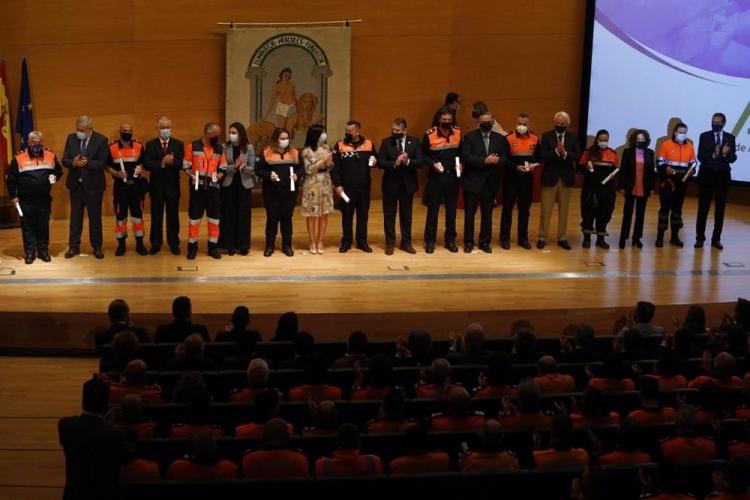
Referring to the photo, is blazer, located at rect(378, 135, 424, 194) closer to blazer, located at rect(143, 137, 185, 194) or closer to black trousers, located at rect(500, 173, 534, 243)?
black trousers, located at rect(500, 173, 534, 243)

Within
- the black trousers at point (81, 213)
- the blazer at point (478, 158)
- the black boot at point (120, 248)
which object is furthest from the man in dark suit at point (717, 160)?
the black trousers at point (81, 213)

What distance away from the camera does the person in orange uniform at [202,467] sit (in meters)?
5.34

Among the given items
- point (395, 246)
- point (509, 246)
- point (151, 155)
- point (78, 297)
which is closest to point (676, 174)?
point (509, 246)

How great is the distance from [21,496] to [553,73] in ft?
33.2

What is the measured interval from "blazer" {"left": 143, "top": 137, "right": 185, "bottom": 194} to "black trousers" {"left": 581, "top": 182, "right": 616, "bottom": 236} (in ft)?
13.9

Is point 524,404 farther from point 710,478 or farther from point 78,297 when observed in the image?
point 78,297

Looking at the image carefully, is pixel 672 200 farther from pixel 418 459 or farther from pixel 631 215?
pixel 418 459

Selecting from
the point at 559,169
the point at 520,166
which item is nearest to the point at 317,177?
the point at 520,166

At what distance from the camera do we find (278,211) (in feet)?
37.2

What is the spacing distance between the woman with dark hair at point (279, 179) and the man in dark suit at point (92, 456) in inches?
231

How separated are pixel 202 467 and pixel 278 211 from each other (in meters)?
6.14

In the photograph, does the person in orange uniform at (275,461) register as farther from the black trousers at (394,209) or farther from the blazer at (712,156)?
the blazer at (712,156)

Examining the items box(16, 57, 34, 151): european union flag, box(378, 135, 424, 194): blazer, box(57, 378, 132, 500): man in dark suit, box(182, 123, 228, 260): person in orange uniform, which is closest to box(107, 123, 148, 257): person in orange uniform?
box(182, 123, 228, 260): person in orange uniform

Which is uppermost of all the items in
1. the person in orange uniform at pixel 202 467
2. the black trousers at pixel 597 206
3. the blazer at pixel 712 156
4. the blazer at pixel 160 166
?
the blazer at pixel 712 156
